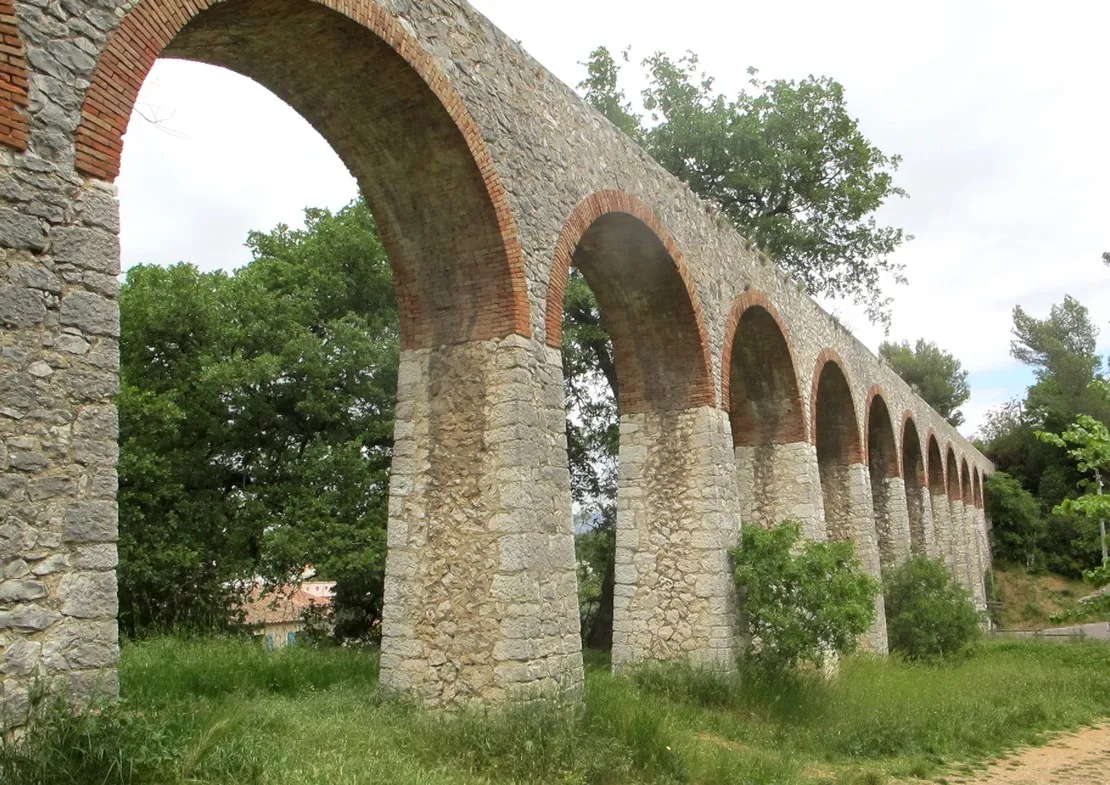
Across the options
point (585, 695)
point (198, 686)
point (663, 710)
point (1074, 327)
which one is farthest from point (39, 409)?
point (1074, 327)

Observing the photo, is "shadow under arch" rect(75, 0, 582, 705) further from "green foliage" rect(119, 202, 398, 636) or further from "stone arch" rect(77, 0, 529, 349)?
"green foliage" rect(119, 202, 398, 636)

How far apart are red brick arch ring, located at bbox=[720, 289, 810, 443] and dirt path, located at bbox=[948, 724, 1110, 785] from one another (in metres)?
4.45

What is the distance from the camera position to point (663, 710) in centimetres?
781

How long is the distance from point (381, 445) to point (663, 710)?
6.96 meters

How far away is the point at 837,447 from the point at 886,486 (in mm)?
3689

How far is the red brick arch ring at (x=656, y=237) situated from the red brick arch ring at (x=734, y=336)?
39cm

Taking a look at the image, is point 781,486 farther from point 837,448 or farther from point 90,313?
point 90,313

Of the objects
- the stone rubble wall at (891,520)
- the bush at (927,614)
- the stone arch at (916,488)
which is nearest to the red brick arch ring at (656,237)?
the bush at (927,614)

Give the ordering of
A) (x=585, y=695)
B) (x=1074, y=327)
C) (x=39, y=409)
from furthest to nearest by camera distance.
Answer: (x=1074, y=327) < (x=585, y=695) < (x=39, y=409)

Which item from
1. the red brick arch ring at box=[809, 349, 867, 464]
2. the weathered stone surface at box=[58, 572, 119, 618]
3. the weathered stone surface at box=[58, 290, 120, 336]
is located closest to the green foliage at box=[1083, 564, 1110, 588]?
the red brick arch ring at box=[809, 349, 867, 464]

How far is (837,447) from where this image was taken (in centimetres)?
1633

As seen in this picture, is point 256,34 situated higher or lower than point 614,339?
higher

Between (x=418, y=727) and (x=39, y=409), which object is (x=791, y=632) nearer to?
(x=418, y=727)

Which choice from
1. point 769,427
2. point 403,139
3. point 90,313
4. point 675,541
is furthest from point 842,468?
point 90,313
